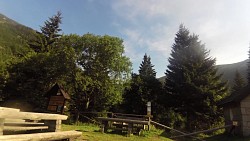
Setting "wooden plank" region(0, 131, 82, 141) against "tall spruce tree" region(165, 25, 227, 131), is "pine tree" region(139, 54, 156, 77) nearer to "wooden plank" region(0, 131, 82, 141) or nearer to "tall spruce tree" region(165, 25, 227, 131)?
"tall spruce tree" region(165, 25, 227, 131)

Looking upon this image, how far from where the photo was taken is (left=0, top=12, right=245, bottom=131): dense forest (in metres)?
27.0

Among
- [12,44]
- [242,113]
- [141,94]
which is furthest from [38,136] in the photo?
[12,44]

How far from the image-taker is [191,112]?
2709 cm

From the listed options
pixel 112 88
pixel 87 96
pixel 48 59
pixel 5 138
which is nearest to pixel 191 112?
pixel 112 88

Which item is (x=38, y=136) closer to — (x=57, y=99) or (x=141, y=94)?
(x=57, y=99)

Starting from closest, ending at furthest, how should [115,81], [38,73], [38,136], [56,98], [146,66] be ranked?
[38,136], [56,98], [115,81], [38,73], [146,66]

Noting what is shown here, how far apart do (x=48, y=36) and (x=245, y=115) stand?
A: 34.7m

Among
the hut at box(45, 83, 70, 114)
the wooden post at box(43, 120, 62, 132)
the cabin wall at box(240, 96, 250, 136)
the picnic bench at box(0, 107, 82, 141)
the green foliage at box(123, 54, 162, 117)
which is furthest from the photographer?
the green foliage at box(123, 54, 162, 117)

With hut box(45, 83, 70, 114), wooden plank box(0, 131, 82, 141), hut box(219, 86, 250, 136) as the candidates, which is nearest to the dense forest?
hut box(45, 83, 70, 114)

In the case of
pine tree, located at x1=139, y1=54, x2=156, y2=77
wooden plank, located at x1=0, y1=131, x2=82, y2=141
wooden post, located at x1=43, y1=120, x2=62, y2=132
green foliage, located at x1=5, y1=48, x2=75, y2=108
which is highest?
pine tree, located at x1=139, y1=54, x2=156, y2=77

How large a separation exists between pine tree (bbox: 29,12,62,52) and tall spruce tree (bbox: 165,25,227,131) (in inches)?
815

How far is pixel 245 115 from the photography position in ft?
54.5

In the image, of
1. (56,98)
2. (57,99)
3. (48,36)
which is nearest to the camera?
(57,99)

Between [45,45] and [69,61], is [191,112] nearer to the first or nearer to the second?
[69,61]
